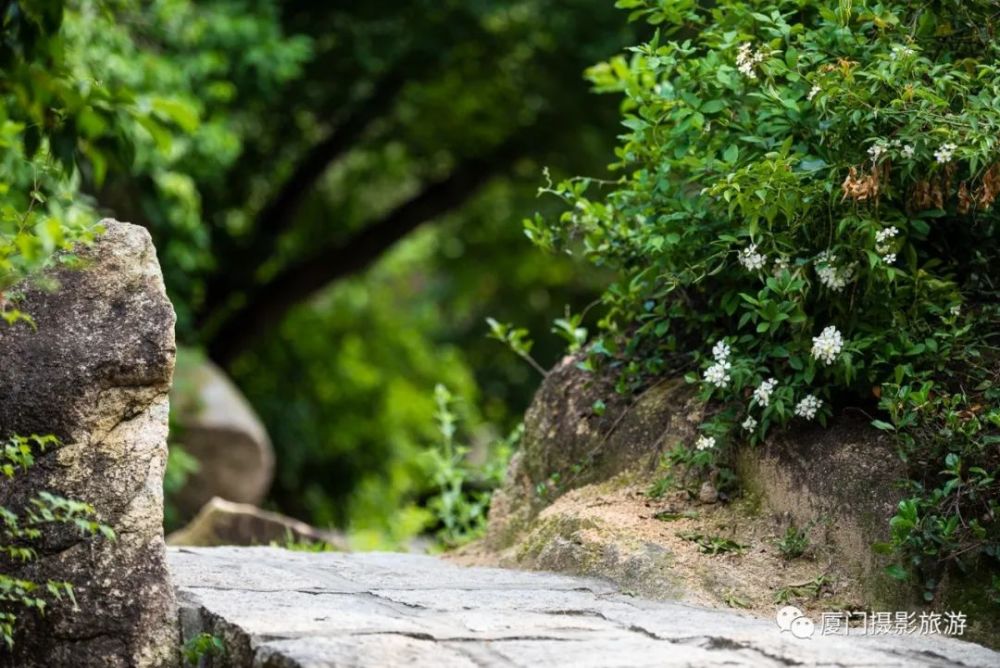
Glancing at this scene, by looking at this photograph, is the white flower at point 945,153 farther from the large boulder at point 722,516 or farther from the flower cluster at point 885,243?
the large boulder at point 722,516

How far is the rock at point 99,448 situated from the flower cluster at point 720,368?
70.2 inches

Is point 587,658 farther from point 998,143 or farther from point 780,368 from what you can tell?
point 998,143

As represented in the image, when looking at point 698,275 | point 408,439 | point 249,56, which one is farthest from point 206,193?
point 698,275

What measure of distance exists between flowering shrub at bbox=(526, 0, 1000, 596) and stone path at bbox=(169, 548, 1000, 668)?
0.63 metres

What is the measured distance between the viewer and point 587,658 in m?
3.08

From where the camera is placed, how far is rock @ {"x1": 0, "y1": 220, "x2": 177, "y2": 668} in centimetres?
362

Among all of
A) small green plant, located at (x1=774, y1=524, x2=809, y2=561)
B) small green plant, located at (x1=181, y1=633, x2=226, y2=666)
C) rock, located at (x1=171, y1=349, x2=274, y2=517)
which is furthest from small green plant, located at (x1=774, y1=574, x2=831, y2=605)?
rock, located at (x1=171, y1=349, x2=274, y2=517)

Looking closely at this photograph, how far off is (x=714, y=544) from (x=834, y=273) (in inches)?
37.6

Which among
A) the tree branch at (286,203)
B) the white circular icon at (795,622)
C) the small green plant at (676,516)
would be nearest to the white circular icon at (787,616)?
the white circular icon at (795,622)

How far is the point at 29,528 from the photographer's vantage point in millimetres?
3602

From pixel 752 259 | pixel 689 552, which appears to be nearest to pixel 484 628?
pixel 689 552

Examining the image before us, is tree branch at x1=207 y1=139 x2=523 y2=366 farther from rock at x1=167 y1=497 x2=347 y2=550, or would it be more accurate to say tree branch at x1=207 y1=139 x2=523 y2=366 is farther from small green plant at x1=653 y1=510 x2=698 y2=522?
small green plant at x1=653 y1=510 x2=698 y2=522

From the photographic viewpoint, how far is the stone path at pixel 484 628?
3086mm

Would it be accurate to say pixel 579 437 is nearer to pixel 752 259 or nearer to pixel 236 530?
pixel 752 259
